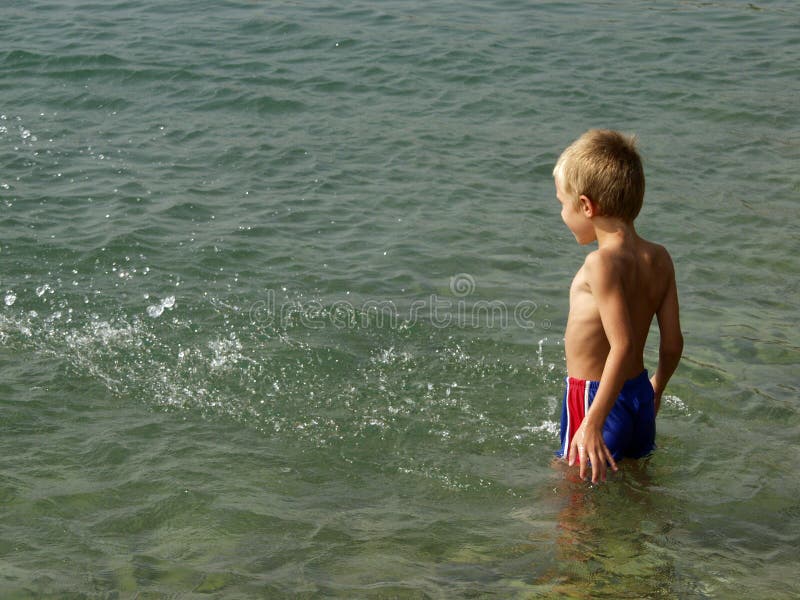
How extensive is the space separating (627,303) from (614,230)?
0.97 feet

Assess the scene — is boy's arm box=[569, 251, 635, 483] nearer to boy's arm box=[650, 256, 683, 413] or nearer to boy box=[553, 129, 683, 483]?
boy box=[553, 129, 683, 483]

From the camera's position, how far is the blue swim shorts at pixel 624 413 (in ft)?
14.0

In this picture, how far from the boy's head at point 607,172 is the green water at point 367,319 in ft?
4.55

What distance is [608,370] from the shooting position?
13.1ft

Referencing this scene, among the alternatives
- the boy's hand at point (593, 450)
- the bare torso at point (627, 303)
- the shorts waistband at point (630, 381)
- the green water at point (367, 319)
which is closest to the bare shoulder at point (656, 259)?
the bare torso at point (627, 303)

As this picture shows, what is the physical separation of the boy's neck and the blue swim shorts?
2.00 feet

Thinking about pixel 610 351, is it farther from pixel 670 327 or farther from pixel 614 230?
pixel 614 230

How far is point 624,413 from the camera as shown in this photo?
4.26 meters

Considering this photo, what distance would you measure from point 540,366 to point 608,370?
1984 mm

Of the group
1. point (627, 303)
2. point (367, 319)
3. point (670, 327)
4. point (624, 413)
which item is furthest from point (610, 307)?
point (367, 319)

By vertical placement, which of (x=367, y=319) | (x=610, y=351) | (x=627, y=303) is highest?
(x=627, y=303)

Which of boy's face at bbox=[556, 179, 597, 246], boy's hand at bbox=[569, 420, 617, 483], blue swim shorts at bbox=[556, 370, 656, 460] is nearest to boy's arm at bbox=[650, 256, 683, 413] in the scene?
blue swim shorts at bbox=[556, 370, 656, 460]

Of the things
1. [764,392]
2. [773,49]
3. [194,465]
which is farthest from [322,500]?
[773,49]

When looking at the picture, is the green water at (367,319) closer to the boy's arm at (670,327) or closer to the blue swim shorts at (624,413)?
the blue swim shorts at (624,413)
